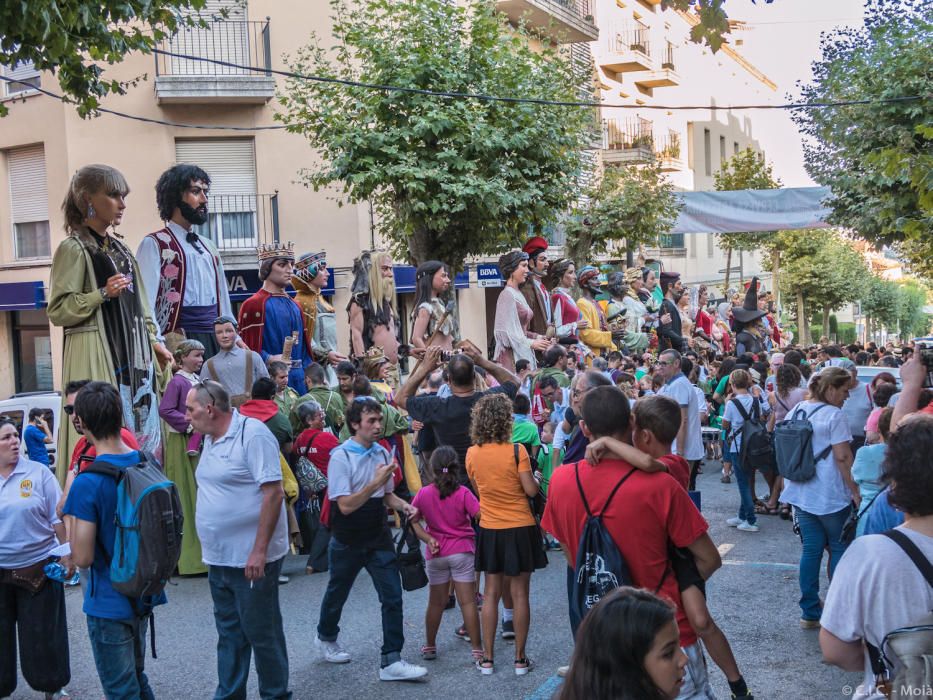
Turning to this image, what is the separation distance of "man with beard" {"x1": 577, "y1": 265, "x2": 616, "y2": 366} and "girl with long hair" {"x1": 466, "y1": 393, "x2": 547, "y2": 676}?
5.63 meters

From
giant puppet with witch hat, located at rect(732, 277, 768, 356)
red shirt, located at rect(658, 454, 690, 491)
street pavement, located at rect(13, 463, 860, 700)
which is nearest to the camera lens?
red shirt, located at rect(658, 454, 690, 491)

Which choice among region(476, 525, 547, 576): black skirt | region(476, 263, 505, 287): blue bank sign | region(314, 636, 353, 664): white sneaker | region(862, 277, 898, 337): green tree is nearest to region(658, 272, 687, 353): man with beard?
region(476, 263, 505, 287): blue bank sign

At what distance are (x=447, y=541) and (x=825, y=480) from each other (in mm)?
2736

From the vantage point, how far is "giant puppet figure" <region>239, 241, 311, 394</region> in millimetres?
9516

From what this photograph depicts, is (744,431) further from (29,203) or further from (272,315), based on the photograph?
(29,203)

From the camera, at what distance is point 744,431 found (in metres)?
11.2

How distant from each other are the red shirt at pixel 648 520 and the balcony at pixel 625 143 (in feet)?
111

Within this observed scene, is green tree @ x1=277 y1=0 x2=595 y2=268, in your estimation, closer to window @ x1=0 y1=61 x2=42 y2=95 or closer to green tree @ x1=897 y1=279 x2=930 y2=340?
window @ x1=0 y1=61 x2=42 y2=95

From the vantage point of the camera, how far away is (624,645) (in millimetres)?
2682

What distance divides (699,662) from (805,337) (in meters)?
46.4

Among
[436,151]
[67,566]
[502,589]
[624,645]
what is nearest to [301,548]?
[502,589]

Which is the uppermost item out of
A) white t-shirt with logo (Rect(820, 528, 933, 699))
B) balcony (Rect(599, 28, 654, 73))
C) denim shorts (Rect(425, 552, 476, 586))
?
balcony (Rect(599, 28, 654, 73))

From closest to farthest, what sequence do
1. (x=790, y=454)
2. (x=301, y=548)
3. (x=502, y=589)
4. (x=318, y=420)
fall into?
(x=502, y=589) → (x=790, y=454) → (x=318, y=420) → (x=301, y=548)

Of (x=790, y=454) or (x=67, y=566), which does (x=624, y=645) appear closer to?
(x=67, y=566)
